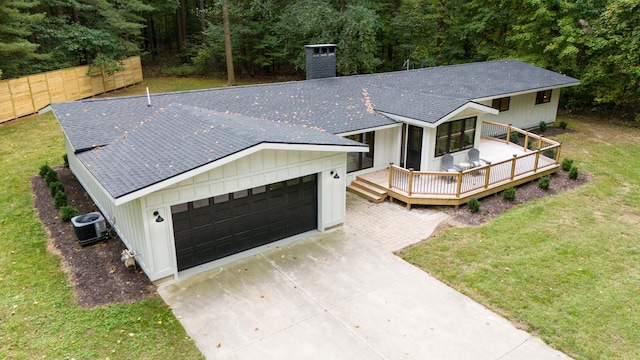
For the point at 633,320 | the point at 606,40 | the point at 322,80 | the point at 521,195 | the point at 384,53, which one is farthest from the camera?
the point at 384,53

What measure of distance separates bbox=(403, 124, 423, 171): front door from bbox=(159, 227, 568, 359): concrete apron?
213 inches

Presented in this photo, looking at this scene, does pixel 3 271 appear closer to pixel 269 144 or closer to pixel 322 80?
pixel 269 144

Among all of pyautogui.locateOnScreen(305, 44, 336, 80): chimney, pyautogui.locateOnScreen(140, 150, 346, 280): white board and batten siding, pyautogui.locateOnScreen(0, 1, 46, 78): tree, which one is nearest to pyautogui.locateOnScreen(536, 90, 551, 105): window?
pyautogui.locateOnScreen(305, 44, 336, 80): chimney

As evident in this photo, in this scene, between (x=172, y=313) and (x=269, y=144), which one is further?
(x=269, y=144)

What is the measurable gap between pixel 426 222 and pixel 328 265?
13.0 ft

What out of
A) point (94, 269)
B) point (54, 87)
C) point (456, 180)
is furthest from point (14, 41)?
point (456, 180)

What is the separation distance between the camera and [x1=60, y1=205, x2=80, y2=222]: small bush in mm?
12336

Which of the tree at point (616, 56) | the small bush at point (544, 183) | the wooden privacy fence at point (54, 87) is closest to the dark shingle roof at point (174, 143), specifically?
the small bush at point (544, 183)

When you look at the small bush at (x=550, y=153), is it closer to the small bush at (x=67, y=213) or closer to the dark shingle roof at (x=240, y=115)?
the dark shingle roof at (x=240, y=115)

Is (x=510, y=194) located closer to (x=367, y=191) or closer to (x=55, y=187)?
(x=367, y=191)

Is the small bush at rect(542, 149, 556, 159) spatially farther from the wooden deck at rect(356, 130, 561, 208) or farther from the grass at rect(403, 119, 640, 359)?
the grass at rect(403, 119, 640, 359)

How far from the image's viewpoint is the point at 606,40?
78.1ft

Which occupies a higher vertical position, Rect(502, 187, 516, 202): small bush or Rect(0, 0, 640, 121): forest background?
Rect(0, 0, 640, 121): forest background

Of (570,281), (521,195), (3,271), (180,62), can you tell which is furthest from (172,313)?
(180,62)
